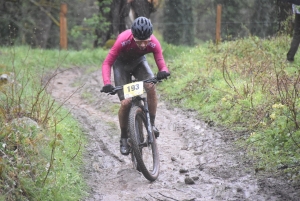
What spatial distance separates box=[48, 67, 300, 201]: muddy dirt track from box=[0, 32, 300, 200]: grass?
223mm

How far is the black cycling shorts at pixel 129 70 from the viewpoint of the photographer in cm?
643

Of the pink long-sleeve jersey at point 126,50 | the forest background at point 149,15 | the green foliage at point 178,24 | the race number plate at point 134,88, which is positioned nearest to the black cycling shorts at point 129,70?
the pink long-sleeve jersey at point 126,50

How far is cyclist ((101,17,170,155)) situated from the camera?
19.4ft

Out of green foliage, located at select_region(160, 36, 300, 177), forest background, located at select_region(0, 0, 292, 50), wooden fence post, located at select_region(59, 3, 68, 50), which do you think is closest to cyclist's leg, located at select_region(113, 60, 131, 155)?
green foliage, located at select_region(160, 36, 300, 177)

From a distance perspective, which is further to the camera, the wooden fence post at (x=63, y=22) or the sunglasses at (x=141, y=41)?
the wooden fence post at (x=63, y=22)

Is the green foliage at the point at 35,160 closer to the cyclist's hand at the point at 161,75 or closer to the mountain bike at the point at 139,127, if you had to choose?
the mountain bike at the point at 139,127

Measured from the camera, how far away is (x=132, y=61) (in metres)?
6.49

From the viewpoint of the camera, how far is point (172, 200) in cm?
513

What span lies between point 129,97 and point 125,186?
113 centimetres

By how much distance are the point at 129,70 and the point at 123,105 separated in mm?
592

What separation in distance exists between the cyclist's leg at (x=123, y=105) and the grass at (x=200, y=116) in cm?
70

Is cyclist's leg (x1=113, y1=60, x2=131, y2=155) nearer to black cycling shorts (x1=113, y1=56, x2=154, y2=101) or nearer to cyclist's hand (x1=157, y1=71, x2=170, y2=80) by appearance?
black cycling shorts (x1=113, y1=56, x2=154, y2=101)

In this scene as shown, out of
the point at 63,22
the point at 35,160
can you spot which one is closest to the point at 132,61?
the point at 35,160

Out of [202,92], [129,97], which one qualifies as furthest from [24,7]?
[129,97]
